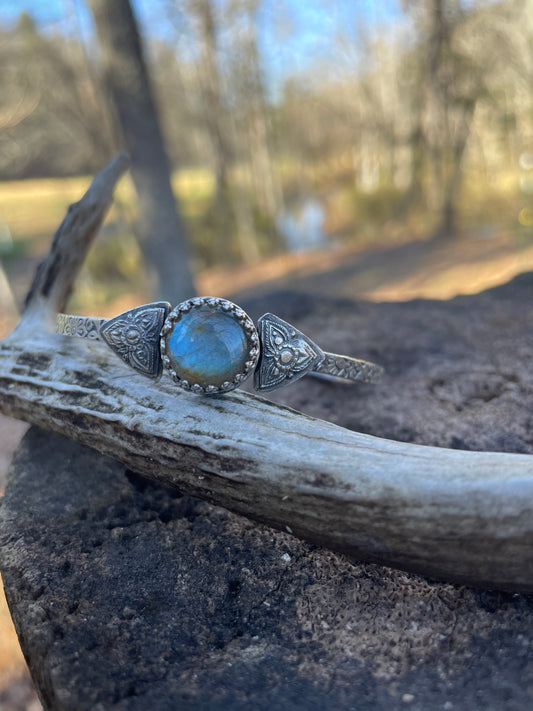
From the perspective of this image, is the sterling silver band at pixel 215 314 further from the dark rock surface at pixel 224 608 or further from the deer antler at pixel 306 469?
the dark rock surface at pixel 224 608

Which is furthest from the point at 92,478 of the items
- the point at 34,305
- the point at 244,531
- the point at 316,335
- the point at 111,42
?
the point at 111,42

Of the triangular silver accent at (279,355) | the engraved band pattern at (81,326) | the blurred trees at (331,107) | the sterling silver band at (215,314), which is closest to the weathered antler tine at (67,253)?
the engraved band pattern at (81,326)

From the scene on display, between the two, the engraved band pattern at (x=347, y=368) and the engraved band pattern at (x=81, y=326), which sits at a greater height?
the engraved band pattern at (x=81, y=326)

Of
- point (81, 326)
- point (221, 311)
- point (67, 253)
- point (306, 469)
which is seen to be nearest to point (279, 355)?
point (221, 311)

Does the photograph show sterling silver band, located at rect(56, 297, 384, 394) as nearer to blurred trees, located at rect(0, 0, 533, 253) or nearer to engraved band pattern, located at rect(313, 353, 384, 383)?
engraved band pattern, located at rect(313, 353, 384, 383)

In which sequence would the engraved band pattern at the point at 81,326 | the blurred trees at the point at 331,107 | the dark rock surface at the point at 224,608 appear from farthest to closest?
1. the blurred trees at the point at 331,107
2. the engraved band pattern at the point at 81,326
3. the dark rock surface at the point at 224,608

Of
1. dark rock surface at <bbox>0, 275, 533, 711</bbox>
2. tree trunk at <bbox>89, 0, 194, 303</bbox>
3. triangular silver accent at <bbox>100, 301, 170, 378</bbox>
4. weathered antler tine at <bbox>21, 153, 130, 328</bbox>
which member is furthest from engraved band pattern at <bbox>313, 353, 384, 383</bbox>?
tree trunk at <bbox>89, 0, 194, 303</bbox>

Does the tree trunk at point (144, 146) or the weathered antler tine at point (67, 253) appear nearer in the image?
the weathered antler tine at point (67, 253)
